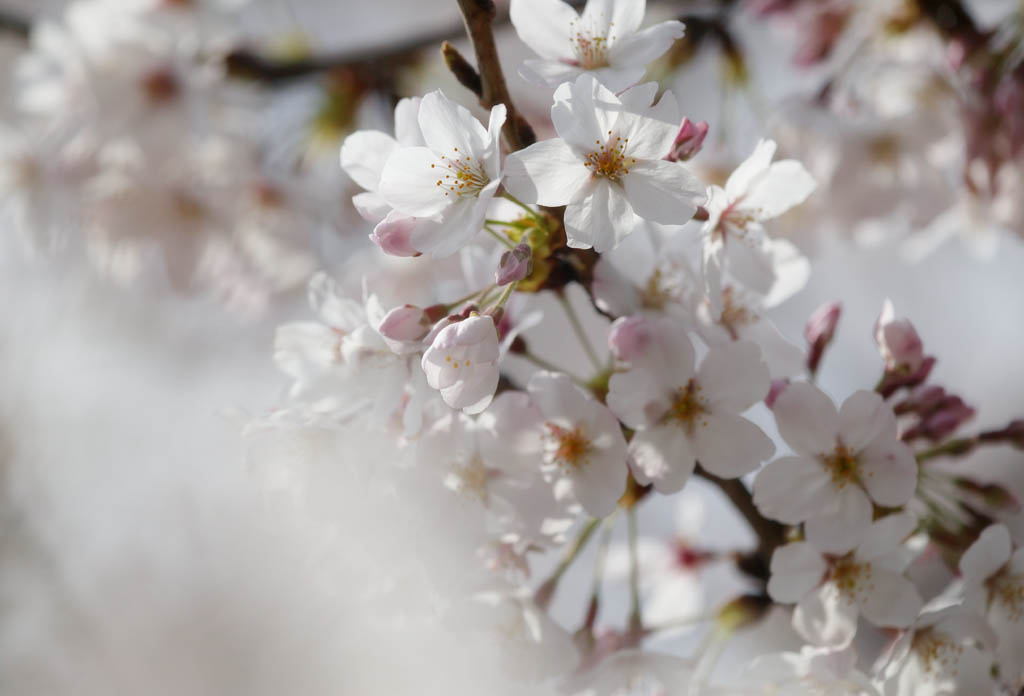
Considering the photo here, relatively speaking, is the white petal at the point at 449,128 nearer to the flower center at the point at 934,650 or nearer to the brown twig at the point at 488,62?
the brown twig at the point at 488,62

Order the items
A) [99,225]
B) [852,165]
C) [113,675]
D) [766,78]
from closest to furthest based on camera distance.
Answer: [852,165] → [99,225] → [766,78] → [113,675]

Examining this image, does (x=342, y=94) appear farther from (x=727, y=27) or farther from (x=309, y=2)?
(x=309, y=2)

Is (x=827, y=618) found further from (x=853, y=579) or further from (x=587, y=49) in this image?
(x=587, y=49)

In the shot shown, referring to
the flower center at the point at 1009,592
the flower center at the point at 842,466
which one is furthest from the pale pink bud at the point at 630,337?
the flower center at the point at 1009,592

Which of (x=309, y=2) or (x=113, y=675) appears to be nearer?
A: (x=113, y=675)

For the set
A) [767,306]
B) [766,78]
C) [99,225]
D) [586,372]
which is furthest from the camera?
[766,78]

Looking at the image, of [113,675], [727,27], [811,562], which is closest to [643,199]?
[811,562]

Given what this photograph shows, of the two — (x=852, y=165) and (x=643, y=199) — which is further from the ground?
(x=643, y=199)

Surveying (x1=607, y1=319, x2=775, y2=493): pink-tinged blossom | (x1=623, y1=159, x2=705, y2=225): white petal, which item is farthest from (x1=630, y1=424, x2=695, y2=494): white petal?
(x1=623, y1=159, x2=705, y2=225): white petal
